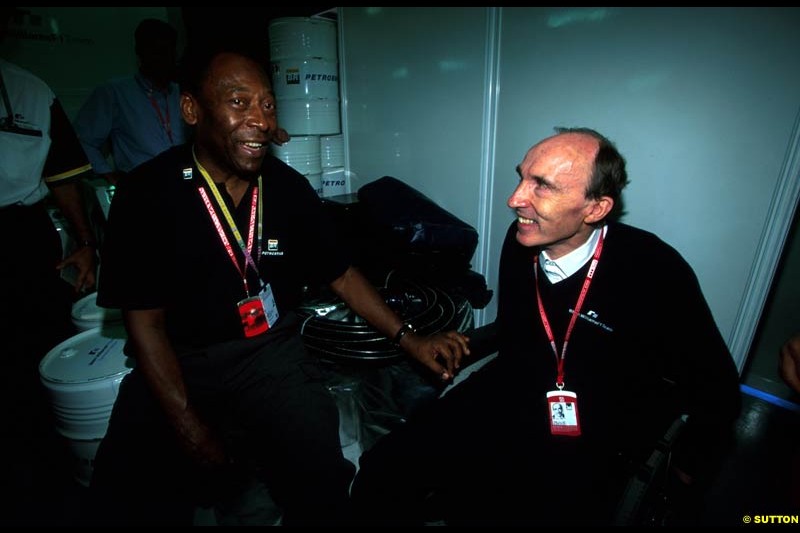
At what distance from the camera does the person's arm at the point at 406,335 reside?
5.06 ft

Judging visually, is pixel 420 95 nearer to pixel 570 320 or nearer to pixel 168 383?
pixel 570 320

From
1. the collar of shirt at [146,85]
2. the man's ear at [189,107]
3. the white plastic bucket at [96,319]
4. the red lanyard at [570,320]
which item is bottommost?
the white plastic bucket at [96,319]

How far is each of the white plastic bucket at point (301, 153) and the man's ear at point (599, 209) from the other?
8.54 feet

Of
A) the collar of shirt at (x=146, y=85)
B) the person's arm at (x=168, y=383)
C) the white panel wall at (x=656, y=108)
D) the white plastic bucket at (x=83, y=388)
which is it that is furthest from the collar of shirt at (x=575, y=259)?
the collar of shirt at (x=146, y=85)

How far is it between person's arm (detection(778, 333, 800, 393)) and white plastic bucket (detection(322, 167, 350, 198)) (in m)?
3.28

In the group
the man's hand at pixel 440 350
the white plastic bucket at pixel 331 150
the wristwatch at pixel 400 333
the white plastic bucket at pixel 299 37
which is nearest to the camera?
the man's hand at pixel 440 350

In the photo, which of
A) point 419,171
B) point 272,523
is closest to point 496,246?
point 419,171

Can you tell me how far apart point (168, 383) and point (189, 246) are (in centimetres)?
48

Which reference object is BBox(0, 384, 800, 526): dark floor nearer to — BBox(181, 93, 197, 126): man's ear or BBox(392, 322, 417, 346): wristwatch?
BBox(392, 322, 417, 346): wristwatch

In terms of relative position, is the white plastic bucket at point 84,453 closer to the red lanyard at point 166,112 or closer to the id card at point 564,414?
the id card at point 564,414

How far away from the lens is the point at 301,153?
3.38 m

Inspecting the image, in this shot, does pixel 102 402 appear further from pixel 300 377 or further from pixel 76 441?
pixel 300 377

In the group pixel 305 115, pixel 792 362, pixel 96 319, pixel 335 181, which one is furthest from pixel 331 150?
pixel 792 362

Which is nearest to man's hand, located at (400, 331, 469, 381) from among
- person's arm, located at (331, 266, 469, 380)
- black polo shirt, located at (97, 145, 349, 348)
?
person's arm, located at (331, 266, 469, 380)
